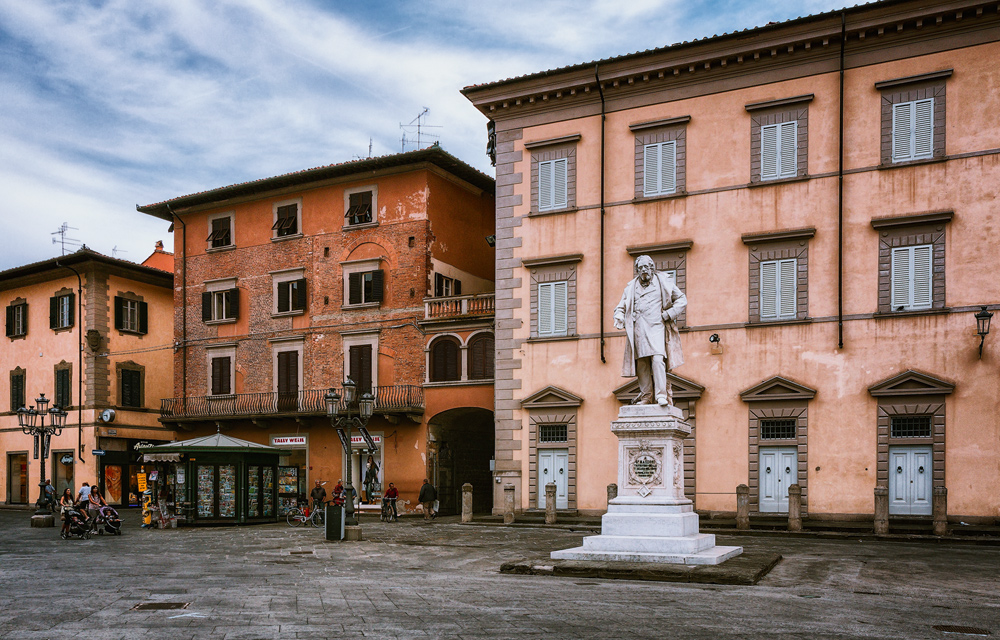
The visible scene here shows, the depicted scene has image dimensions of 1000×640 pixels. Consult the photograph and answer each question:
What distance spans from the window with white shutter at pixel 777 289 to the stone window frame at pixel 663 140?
3407mm

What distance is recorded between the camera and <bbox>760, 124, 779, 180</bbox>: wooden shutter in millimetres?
25297

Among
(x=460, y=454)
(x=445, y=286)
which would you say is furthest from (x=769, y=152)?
(x=460, y=454)

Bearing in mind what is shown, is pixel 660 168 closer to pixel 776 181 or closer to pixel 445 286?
pixel 776 181

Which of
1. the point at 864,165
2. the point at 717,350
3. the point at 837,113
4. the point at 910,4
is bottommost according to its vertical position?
the point at 717,350

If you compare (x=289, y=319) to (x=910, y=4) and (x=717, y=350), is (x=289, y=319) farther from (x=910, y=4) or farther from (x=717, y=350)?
(x=910, y=4)

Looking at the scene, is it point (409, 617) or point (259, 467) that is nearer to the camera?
point (409, 617)

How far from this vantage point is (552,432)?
28.0 m

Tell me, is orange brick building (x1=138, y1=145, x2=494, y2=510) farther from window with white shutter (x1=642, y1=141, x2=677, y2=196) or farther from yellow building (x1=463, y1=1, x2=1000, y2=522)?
window with white shutter (x1=642, y1=141, x2=677, y2=196)

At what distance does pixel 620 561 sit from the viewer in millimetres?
13727

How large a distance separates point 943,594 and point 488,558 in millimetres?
7927

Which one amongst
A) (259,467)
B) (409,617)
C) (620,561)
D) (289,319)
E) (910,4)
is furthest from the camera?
(289,319)

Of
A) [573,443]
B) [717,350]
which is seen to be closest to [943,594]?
[717,350]

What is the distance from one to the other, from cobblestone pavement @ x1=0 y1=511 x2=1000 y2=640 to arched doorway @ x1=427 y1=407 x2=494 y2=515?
13.1m

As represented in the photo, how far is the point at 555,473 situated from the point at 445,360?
6.53 metres
